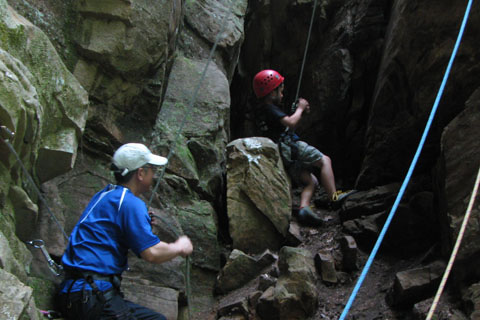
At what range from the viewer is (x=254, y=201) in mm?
6715

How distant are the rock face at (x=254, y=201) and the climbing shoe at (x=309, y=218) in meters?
0.41

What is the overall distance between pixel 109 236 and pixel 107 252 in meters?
0.13

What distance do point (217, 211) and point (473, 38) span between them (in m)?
A: 4.61

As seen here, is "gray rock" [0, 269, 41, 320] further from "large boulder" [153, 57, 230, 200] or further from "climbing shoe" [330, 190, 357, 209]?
"climbing shoe" [330, 190, 357, 209]

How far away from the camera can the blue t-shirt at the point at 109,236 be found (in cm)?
333

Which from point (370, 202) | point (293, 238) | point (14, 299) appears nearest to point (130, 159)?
point (14, 299)

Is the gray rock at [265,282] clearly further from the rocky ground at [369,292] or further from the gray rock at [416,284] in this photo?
the gray rock at [416,284]

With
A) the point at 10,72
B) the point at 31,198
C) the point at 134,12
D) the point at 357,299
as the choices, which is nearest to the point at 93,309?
the point at 31,198

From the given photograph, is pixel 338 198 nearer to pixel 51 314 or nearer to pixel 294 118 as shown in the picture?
pixel 294 118

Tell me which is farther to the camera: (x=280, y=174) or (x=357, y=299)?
(x=280, y=174)

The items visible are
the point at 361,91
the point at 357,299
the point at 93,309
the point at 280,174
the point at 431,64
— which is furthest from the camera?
the point at 361,91

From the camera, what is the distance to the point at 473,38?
5.68 m

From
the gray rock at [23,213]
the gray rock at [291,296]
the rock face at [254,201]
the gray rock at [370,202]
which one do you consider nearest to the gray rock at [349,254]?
the gray rock at [291,296]

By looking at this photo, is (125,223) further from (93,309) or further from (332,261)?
(332,261)
